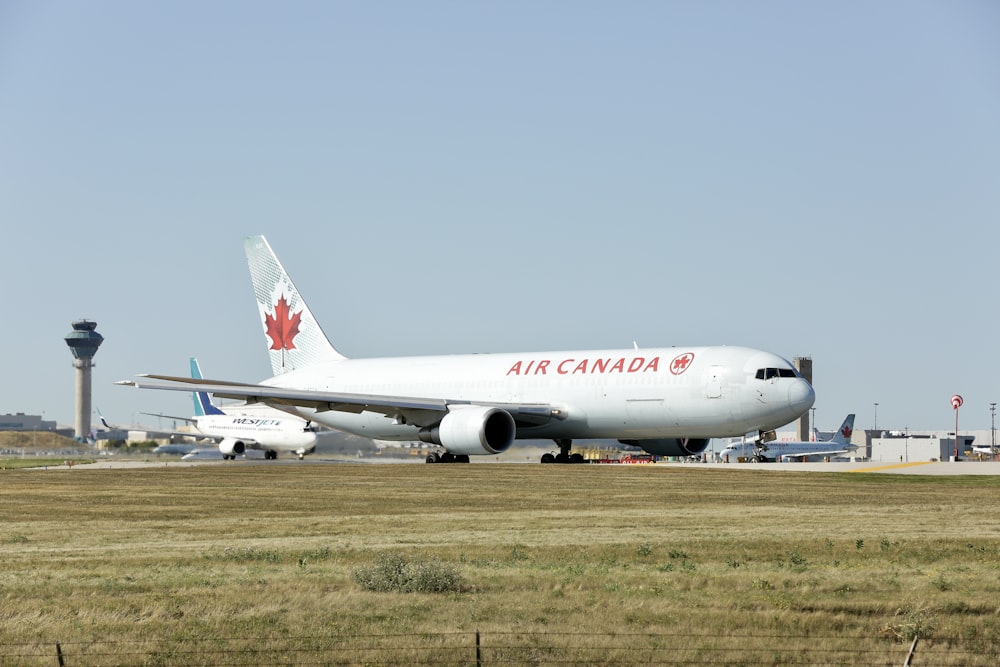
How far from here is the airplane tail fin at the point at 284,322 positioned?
66062mm

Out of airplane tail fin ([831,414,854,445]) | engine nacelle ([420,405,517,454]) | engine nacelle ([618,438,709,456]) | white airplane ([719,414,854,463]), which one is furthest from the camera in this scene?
airplane tail fin ([831,414,854,445])

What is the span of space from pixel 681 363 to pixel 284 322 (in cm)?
2441

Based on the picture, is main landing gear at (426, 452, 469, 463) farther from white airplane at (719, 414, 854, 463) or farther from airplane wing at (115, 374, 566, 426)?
white airplane at (719, 414, 854, 463)

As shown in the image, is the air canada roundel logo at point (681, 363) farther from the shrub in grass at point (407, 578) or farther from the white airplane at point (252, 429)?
the shrub in grass at point (407, 578)

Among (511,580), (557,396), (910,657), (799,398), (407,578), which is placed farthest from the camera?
(557,396)

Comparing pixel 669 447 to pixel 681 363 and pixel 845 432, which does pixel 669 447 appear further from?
pixel 845 432

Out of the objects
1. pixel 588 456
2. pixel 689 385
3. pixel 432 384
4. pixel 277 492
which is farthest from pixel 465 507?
pixel 588 456

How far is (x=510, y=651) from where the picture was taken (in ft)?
41.4

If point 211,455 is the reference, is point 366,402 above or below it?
above

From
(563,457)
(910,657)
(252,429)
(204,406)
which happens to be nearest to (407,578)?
(910,657)

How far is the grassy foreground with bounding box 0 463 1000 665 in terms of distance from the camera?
12922mm

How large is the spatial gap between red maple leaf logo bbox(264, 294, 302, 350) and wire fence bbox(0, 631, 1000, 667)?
5376 cm

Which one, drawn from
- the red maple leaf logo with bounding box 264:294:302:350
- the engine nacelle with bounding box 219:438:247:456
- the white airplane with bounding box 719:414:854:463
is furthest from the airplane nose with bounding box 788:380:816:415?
the white airplane with bounding box 719:414:854:463

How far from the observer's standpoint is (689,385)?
49625mm
